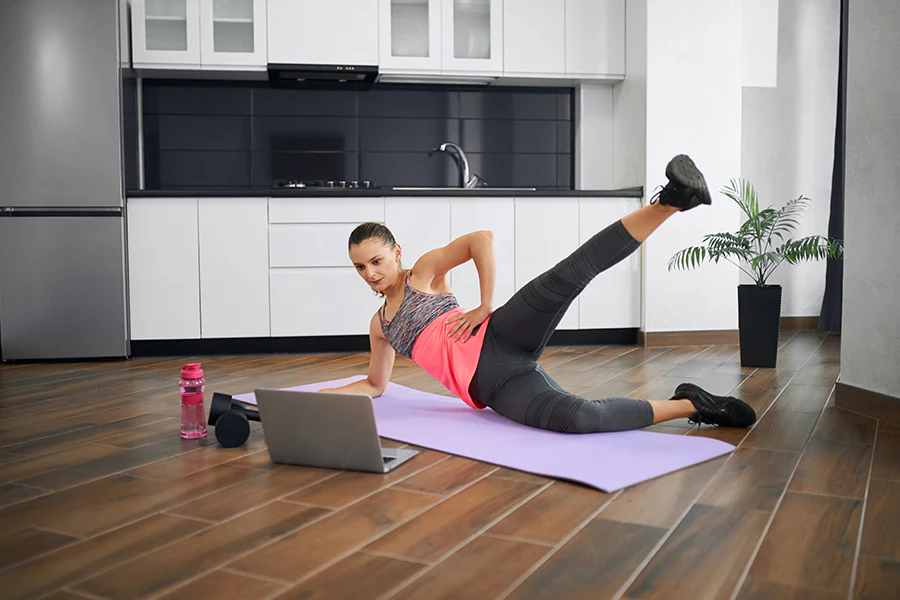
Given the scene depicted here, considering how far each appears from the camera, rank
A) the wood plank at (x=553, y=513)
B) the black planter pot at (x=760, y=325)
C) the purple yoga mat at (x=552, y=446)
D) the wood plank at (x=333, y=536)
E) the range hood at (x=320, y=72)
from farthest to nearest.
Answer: the range hood at (x=320, y=72) → the black planter pot at (x=760, y=325) → the purple yoga mat at (x=552, y=446) → the wood plank at (x=553, y=513) → the wood plank at (x=333, y=536)

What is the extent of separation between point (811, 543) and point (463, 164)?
373 centimetres

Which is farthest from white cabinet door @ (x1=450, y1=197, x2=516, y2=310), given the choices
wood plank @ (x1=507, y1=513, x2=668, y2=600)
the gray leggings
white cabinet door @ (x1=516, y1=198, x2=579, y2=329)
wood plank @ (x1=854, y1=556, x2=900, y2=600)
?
wood plank @ (x1=854, y1=556, x2=900, y2=600)

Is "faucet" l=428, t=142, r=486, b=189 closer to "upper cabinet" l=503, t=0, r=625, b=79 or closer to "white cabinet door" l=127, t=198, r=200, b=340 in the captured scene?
"upper cabinet" l=503, t=0, r=625, b=79

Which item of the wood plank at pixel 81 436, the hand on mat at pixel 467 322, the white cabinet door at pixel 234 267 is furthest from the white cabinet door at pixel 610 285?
the wood plank at pixel 81 436

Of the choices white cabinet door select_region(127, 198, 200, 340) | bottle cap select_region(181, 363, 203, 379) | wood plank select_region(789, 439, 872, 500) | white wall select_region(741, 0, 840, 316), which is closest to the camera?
wood plank select_region(789, 439, 872, 500)

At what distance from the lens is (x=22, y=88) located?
3.91m

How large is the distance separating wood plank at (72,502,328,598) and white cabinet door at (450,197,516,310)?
273 centimetres

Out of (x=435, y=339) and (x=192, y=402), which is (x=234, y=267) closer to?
(x=192, y=402)

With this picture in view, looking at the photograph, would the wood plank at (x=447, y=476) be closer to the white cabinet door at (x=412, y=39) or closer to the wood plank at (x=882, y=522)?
the wood plank at (x=882, y=522)

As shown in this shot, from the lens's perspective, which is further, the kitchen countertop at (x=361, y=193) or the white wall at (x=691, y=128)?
the white wall at (x=691, y=128)

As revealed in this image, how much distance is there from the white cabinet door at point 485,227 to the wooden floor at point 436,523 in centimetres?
204

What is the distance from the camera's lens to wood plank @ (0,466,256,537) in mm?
1548

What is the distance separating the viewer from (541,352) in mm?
2193

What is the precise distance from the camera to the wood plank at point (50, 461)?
192cm
